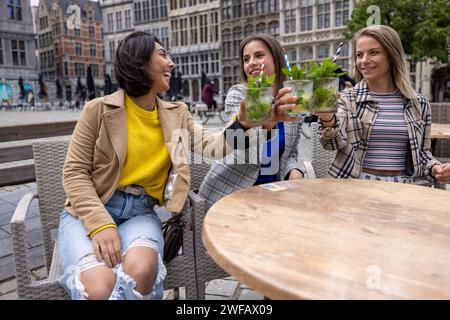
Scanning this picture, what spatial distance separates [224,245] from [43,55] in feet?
162

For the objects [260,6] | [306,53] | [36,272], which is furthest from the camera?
[260,6]

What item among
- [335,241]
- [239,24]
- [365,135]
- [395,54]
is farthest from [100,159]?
[239,24]

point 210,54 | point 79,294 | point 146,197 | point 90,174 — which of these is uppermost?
point 210,54

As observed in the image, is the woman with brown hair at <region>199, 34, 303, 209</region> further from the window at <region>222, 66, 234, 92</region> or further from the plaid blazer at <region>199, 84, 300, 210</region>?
the window at <region>222, 66, 234, 92</region>

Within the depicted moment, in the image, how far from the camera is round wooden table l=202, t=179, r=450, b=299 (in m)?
0.73

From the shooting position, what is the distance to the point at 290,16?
28.5 m

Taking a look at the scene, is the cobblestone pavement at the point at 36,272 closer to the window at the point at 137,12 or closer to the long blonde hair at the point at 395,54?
the long blonde hair at the point at 395,54

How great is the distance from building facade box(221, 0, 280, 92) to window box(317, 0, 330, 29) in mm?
3379

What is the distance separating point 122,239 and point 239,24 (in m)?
32.3

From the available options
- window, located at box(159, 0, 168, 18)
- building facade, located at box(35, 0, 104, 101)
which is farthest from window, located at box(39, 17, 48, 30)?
window, located at box(159, 0, 168, 18)

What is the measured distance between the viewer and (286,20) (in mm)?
28859

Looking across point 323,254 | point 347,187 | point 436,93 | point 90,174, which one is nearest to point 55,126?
point 90,174

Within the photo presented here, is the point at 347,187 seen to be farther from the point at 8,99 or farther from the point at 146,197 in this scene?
the point at 8,99

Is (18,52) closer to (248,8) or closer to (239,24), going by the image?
(239,24)
